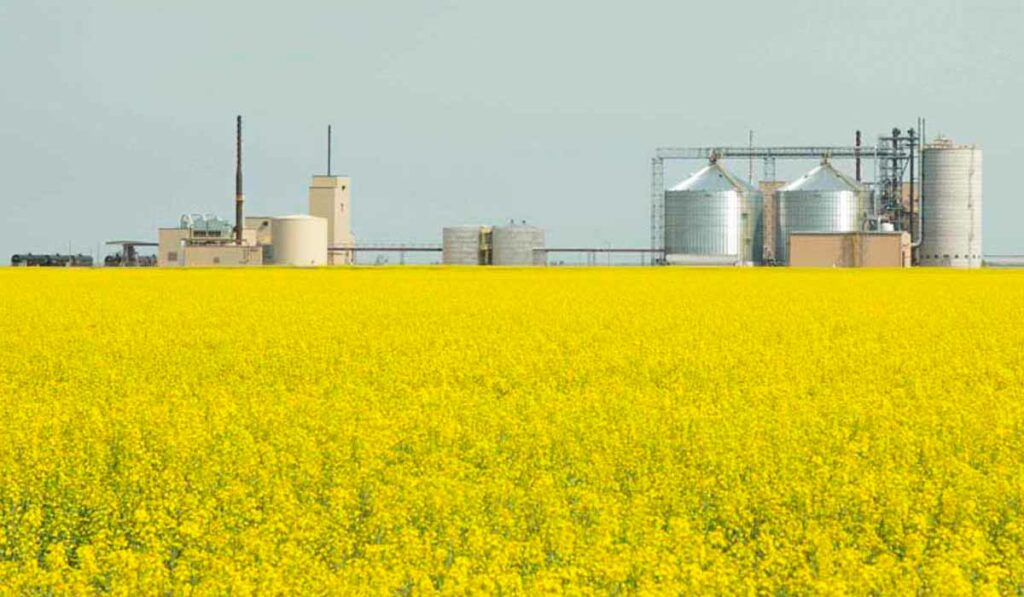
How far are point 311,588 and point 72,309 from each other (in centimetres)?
2657

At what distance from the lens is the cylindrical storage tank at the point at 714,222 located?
93.1m

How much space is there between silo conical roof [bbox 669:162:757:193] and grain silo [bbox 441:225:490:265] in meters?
16.1

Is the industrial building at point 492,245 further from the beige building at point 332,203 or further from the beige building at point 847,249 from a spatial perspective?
the beige building at point 847,249

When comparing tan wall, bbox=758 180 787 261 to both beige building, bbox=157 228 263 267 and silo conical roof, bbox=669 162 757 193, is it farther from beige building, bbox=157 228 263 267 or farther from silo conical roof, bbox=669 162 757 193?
beige building, bbox=157 228 263 267

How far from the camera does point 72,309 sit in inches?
1251

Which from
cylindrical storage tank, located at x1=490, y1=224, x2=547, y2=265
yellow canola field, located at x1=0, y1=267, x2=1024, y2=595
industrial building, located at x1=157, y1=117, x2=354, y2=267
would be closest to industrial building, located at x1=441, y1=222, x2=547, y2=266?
cylindrical storage tank, located at x1=490, y1=224, x2=547, y2=265

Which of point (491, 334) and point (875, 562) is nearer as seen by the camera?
point (875, 562)

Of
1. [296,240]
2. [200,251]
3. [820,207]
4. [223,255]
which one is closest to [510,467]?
[820,207]

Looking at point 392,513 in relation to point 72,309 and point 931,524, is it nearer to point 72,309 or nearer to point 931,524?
point 931,524

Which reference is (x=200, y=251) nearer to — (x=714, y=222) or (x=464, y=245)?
(x=464, y=245)

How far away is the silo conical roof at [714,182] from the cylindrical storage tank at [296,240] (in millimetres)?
25462

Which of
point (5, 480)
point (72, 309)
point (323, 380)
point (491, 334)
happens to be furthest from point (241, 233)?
point (5, 480)

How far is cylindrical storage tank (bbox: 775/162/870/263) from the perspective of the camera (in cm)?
9356

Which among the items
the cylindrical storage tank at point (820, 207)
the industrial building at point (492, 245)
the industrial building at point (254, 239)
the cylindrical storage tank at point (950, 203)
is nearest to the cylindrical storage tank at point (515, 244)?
the industrial building at point (492, 245)
